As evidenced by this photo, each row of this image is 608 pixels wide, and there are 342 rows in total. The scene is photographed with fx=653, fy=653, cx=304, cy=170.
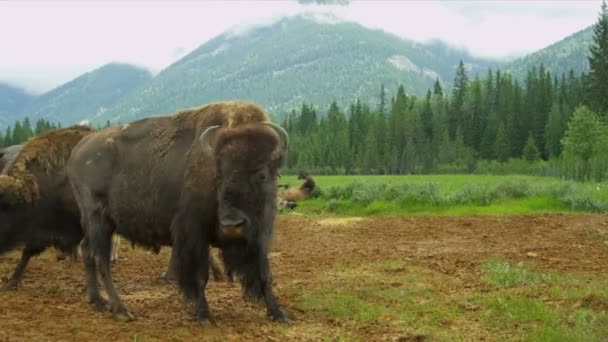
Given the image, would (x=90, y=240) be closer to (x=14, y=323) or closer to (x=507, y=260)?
(x=14, y=323)

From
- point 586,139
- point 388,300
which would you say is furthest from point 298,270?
point 586,139

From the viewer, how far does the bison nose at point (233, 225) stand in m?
7.04

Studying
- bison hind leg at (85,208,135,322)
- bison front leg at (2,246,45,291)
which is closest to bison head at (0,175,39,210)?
bison front leg at (2,246,45,291)

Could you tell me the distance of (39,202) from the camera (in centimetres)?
1033

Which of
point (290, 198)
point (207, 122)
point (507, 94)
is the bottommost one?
point (290, 198)

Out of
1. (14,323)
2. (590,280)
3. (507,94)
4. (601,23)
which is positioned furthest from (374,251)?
(507,94)

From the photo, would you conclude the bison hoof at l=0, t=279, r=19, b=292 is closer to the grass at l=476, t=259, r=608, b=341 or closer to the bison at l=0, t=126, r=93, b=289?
the bison at l=0, t=126, r=93, b=289

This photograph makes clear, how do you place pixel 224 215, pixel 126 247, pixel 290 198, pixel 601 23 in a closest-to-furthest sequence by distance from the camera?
pixel 224 215 < pixel 126 247 < pixel 290 198 < pixel 601 23

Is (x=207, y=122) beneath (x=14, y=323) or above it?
above

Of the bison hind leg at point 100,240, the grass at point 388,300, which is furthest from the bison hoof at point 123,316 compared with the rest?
the grass at point 388,300

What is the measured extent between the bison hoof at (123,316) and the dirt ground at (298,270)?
0.35ft

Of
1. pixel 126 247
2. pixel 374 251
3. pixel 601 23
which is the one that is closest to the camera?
pixel 374 251

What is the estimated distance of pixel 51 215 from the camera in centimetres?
1043

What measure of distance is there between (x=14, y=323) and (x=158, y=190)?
2.22 m
